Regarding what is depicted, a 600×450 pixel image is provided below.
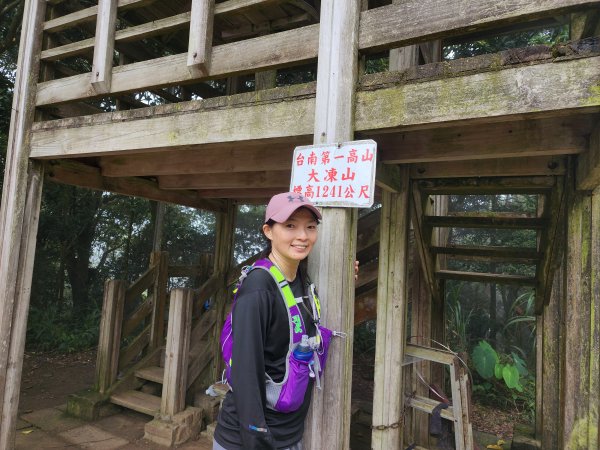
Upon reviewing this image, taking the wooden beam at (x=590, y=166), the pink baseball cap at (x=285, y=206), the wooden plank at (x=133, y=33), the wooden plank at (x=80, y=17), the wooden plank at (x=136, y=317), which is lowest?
the wooden plank at (x=136, y=317)

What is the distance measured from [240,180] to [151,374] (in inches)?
116

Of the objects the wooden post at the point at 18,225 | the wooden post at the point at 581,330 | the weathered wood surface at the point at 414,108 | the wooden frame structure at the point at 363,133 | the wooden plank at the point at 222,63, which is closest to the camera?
the weathered wood surface at the point at 414,108

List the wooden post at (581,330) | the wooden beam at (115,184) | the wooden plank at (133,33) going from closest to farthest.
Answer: the wooden post at (581,330) < the wooden plank at (133,33) < the wooden beam at (115,184)

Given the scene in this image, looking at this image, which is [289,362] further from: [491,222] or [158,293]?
[158,293]

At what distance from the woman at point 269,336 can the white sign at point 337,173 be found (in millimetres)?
196

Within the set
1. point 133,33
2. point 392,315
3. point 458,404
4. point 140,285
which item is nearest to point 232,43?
point 133,33

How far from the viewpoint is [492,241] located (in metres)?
9.79

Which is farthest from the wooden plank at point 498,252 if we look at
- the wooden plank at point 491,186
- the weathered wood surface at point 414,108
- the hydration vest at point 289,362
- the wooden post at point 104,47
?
the wooden post at point 104,47

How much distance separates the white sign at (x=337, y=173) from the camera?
1.75 metres

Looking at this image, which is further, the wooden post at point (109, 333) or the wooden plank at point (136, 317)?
the wooden plank at point (136, 317)

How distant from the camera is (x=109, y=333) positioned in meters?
5.01

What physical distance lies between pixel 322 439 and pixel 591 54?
194 centimetres

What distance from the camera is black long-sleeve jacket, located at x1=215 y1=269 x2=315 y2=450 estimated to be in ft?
4.76

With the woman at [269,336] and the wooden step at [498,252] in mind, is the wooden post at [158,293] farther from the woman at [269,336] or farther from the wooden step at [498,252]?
the woman at [269,336]
